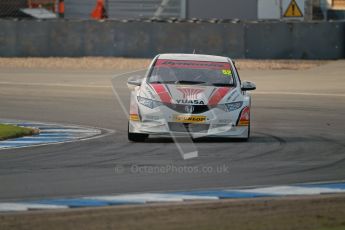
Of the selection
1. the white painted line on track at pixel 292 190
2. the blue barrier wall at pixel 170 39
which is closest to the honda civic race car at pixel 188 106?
the white painted line on track at pixel 292 190

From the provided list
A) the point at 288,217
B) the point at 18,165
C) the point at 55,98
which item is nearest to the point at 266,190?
the point at 288,217

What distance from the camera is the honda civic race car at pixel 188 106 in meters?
15.1

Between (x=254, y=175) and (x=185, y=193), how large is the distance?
1.54 m

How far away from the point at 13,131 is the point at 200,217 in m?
8.05

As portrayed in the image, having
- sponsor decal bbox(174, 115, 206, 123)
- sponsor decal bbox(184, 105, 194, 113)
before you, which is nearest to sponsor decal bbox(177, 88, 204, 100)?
sponsor decal bbox(184, 105, 194, 113)

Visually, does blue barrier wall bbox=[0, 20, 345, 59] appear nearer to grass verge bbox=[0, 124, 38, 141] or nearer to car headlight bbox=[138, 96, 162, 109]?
grass verge bbox=[0, 124, 38, 141]

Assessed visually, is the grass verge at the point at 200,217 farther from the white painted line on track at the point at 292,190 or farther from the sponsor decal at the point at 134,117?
the sponsor decal at the point at 134,117

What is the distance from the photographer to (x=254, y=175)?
12.1 meters

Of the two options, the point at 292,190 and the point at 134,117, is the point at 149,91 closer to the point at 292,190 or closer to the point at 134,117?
the point at 134,117

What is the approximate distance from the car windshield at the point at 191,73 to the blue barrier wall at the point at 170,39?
16.2 meters

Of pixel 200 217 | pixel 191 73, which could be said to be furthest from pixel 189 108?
pixel 200 217

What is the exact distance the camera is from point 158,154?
45.7 feet

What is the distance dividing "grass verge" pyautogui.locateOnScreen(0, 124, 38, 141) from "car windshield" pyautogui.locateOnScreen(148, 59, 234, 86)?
2403mm

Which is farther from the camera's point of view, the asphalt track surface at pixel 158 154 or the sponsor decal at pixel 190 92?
the sponsor decal at pixel 190 92
